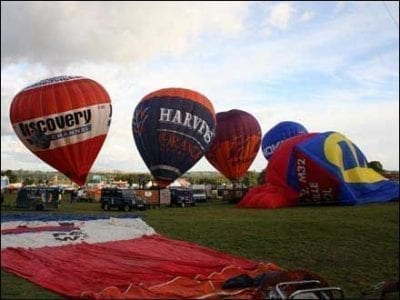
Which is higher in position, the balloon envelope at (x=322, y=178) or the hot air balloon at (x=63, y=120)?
the hot air balloon at (x=63, y=120)

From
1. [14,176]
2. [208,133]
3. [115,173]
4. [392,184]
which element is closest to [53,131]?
[208,133]

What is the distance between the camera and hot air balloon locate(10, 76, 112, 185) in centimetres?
2166

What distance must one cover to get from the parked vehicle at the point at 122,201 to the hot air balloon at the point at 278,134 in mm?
16753

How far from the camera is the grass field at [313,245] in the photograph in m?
8.42

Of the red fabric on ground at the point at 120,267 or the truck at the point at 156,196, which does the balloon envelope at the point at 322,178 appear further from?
the red fabric on ground at the point at 120,267

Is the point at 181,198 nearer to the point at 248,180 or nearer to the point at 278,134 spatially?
the point at 278,134

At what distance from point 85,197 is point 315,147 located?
19694 mm

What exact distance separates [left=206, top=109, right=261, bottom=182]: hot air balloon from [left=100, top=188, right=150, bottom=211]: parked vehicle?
36.1ft

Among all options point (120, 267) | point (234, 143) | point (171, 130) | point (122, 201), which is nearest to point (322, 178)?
point (171, 130)

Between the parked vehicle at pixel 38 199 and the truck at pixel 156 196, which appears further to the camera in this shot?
the truck at pixel 156 196

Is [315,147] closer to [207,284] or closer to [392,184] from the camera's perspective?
[392,184]

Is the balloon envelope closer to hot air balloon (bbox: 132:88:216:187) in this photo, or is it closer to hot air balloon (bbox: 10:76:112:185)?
hot air balloon (bbox: 132:88:216:187)

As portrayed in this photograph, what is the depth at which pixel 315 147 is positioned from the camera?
78.0 feet

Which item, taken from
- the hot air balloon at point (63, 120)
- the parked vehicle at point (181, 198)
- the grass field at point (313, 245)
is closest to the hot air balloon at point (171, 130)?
the parked vehicle at point (181, 198)
